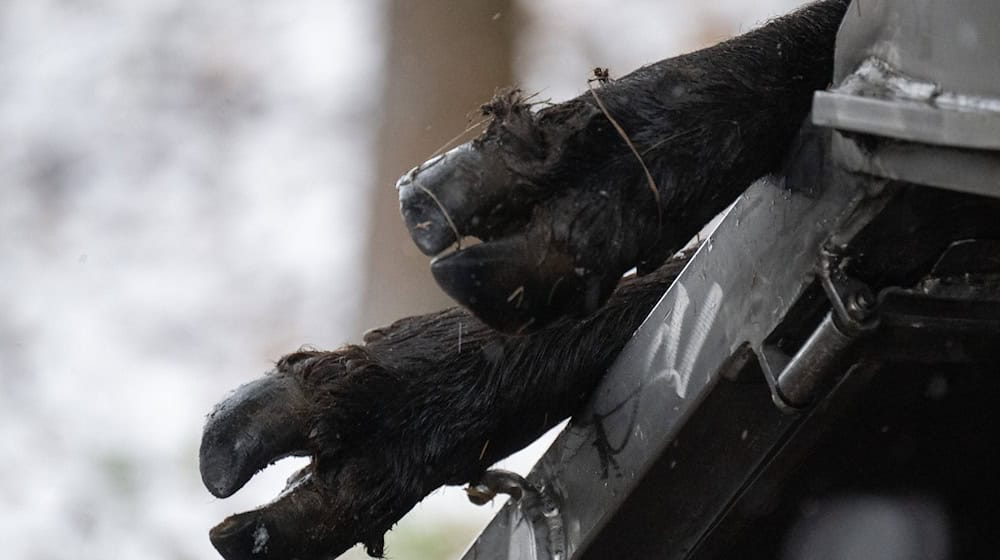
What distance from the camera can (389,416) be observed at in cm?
173

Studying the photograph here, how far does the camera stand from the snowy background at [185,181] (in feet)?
21.4

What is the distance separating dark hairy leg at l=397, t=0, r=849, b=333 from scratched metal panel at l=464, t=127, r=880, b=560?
0.22ft

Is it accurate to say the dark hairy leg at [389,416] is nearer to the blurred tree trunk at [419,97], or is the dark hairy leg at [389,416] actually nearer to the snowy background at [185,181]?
the blurred tree trunk at [419,97]

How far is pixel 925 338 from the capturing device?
4.54 ft

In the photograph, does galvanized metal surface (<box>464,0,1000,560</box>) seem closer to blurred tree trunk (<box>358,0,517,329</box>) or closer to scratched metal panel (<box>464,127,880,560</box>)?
scratched metal panel (<box>464,127,880,560</box>)

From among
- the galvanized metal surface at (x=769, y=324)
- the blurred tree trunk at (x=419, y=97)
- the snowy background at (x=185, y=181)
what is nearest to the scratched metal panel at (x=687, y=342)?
the galvanized metal surface at (x=769, y=324)

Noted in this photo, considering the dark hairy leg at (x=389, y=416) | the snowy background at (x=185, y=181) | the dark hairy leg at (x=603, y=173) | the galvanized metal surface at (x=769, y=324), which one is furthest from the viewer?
the snowy background at (x=185, y=181)

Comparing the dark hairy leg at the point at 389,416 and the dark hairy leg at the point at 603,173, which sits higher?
the dark hairy leg at the point at 603,173

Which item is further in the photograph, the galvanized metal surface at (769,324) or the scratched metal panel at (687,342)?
the scratched metal panel at (687,342)

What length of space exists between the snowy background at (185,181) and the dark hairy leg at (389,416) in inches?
181

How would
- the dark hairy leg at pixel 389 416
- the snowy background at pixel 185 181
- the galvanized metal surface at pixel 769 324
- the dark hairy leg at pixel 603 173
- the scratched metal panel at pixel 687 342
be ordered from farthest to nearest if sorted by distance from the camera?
the snowy background at pixel 185 181 → the dark hairy leg at pixel 389 416 → the scratched metal panel at pixel 687 342 → the dark hairy leg at pixel 603 173 → the galvanized metal surface at pixel 769 324

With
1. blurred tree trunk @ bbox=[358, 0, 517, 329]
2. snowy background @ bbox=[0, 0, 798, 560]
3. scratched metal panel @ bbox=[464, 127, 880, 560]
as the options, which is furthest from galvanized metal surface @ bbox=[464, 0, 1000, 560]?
snowy background @ bbox=[0, 0, 798, 560]

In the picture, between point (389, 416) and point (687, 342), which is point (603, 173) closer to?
point (687, 342)

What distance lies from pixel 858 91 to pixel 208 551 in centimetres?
501
